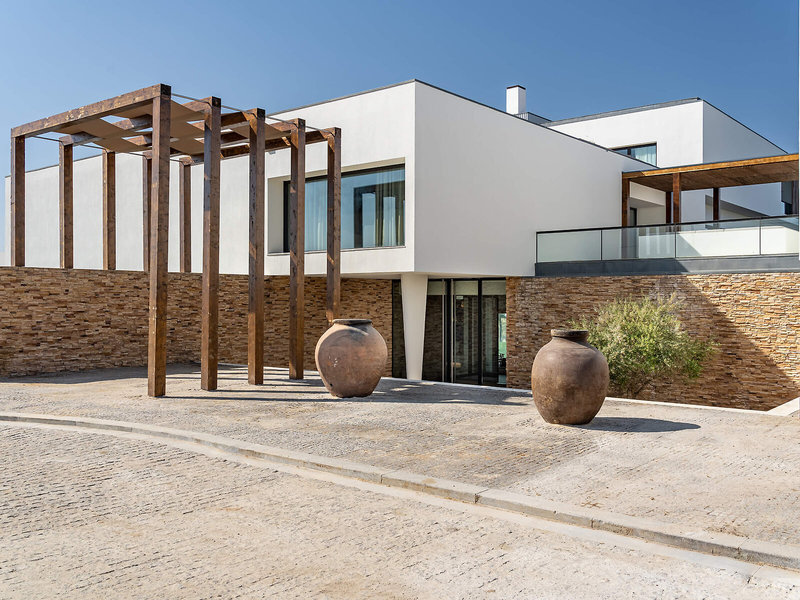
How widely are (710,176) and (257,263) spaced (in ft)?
56.5

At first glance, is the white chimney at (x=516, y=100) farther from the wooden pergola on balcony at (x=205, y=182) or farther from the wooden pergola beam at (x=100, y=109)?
the wooden pergola beam at (x=100, y=109)

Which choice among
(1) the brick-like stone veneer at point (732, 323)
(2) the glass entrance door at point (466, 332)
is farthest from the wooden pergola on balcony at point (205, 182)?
(1) the brick-like stone veneer at point (732, 323)

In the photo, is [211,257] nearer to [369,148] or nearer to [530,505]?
[369,148]

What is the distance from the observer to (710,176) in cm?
2472

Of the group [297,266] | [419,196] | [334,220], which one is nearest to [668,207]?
[419,196]

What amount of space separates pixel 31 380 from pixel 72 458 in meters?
8.00

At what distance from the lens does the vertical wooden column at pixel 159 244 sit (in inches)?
484

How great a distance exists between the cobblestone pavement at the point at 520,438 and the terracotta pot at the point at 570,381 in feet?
0.90

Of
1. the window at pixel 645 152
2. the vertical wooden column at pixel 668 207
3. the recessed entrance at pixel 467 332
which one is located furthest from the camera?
the window at pixel 645 152

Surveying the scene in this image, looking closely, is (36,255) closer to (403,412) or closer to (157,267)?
(157,267)

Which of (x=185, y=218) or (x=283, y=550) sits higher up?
(x=185, y=218)

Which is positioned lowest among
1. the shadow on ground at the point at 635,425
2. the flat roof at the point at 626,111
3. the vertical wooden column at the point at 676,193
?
the shadow on ground at the point at 635,425

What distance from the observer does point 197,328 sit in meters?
19.0

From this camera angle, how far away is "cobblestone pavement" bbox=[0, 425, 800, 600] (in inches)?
174
